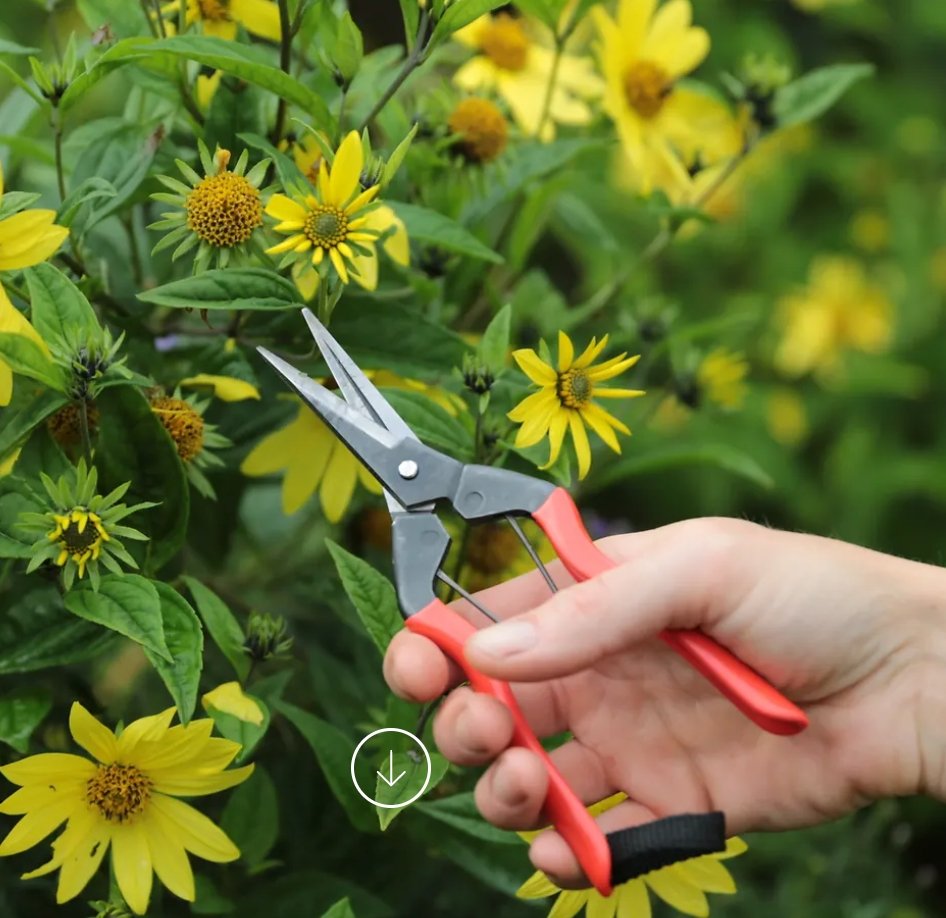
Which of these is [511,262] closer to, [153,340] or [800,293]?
[153,340]

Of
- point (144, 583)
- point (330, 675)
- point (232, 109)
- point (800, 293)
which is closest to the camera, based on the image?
point (144, 583)

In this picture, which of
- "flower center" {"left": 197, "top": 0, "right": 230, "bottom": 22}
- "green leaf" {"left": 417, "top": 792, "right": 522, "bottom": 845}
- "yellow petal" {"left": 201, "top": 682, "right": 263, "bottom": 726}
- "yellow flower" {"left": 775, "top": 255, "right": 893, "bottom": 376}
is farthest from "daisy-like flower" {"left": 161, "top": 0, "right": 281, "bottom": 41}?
"yellow flower" {"left": 775, "top": 255, "right": 893, "bottom": 376}

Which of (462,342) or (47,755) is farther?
(462,342)

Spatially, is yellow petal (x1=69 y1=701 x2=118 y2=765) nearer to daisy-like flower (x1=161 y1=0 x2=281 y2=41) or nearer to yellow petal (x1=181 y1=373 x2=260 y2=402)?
yellow petal (x1=181 y1=373 x2=260 y2=402)

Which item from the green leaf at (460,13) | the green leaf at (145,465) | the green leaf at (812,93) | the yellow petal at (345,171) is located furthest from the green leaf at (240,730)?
the green leaf at (812,93)

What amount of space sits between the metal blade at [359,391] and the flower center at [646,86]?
423 millimetres

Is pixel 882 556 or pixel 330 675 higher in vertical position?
pixel 882 556

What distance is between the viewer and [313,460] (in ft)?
3.17

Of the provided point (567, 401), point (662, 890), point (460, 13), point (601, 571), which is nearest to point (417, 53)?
point (460, 13)

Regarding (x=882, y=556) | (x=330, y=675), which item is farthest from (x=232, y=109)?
(x=882, y=556)

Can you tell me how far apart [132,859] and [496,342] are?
1.32 feet

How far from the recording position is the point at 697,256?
2334 millimetres

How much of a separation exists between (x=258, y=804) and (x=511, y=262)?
48cm

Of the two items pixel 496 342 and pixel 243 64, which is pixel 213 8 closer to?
pixel 243 64
